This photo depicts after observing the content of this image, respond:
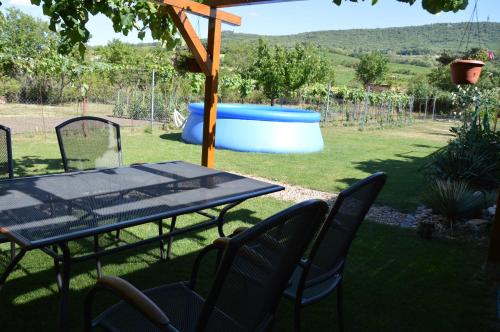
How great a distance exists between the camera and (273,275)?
1.44 m

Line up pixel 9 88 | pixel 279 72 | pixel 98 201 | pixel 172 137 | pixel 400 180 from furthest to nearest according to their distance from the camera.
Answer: pixel 279 72
pixel 9 88
pixel 172 137
pixel 400 180
pixel 98 201

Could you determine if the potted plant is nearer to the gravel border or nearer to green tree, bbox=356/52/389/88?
the gravel border

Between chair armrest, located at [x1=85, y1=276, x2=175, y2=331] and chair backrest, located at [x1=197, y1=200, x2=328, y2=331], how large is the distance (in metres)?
0.13

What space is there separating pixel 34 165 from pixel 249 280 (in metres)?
6.07

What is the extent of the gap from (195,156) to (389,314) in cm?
605

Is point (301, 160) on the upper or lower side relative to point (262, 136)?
lower

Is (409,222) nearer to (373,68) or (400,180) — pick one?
(400,180)

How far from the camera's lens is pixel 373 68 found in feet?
141

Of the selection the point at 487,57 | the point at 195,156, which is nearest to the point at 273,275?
the point at 487,57

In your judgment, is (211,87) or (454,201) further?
(211,87)

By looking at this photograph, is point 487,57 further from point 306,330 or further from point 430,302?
point 306,330

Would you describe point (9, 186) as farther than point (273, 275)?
Yes

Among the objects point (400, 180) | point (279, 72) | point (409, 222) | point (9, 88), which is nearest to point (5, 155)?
point (409, 222)

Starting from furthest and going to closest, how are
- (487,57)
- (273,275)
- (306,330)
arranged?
(487,57) → (306,330) → (273,275)
